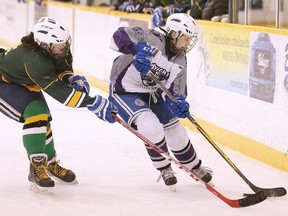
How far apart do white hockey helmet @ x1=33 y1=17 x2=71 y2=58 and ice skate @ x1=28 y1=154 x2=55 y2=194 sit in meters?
0.54

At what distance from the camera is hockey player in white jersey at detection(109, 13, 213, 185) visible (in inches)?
164

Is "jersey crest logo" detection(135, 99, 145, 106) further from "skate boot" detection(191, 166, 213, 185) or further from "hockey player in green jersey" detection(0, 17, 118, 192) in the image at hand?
"skate boot" detection(191, 166, 213, 185)

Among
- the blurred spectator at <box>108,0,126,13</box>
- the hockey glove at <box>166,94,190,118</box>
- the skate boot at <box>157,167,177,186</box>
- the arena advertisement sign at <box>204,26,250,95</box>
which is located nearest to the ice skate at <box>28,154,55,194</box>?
the skate boot at <box>157,167,177,186</box>

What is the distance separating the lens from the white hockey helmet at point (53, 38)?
4.05m

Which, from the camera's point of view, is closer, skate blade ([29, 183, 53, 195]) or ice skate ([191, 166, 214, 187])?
skate blade ([29, 183, 53, 195])

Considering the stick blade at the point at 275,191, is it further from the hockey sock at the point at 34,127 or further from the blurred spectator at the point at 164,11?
the blurred spectator at the point at 164,11

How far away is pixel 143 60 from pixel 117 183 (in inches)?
32.3

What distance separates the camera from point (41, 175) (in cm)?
419

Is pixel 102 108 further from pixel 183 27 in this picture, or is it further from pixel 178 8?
pixel 178 8

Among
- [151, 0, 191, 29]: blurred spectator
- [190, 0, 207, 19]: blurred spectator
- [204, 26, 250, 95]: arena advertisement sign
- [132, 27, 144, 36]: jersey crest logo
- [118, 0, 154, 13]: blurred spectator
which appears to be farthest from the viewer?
[118, 0, 154, 13]: blurred spectator

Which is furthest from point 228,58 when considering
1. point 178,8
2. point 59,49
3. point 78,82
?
point 59,49

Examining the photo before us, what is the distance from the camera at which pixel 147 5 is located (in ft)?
25.4

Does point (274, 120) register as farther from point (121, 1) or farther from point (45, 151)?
point (121, 1)

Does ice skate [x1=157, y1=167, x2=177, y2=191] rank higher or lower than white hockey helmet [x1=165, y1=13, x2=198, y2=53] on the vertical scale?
lower
